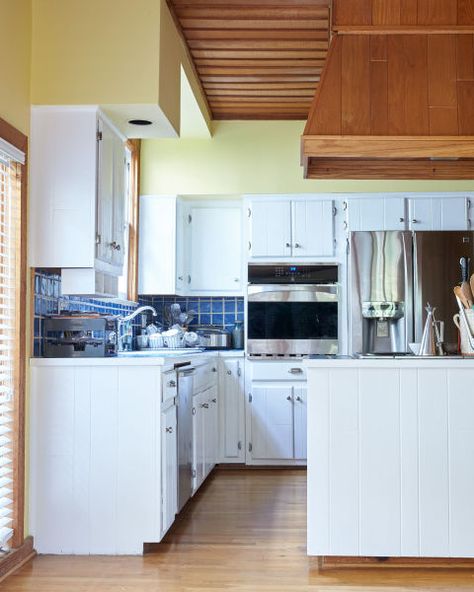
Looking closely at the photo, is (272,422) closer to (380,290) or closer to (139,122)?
(380,290)

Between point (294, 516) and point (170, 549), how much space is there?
3.08ft

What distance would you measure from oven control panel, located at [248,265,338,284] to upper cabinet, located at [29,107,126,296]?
2382 millimetres

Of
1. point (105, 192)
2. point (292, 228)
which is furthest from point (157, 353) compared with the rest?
point (292, 228)

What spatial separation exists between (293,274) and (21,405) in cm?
297

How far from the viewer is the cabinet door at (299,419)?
5.97 meters

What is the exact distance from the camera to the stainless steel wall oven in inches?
239

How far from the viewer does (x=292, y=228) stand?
20.1 feet

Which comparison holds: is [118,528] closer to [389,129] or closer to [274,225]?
[389,129]

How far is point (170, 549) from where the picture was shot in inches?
148

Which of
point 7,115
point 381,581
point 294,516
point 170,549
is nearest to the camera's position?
point 381,581

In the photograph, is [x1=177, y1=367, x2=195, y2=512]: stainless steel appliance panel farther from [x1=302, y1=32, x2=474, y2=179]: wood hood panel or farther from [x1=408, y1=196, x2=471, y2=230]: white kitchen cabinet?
[x1=408, y1=196, x2=471, y2=230]: white kitchen cabinet

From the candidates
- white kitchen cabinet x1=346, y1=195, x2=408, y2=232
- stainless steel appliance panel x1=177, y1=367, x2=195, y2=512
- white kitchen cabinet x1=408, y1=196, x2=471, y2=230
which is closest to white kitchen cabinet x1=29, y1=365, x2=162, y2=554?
stainless steel appliance panel x1=177, y1=367, x2=195, y2=512

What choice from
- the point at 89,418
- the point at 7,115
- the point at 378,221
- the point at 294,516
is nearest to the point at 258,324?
the point at 378,221

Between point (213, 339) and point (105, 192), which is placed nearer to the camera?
point (105, 192)
